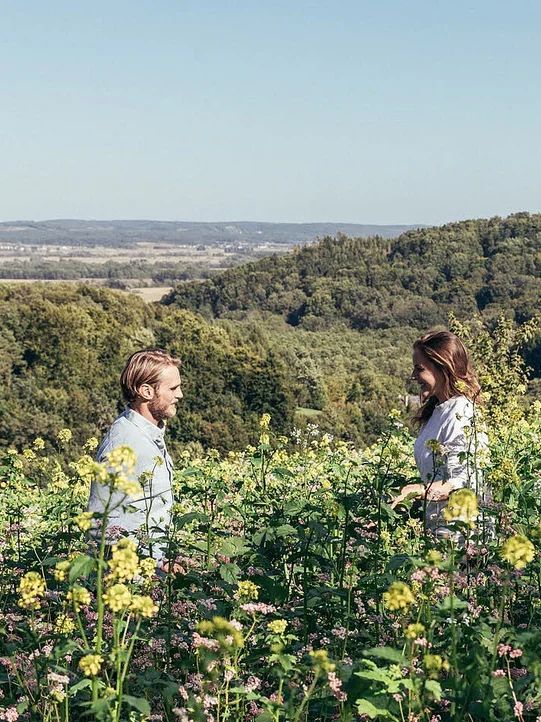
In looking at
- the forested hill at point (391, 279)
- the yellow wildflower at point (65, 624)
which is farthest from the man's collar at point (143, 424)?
the forested hill at point (391, 279)

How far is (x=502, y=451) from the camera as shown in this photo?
16.4ft

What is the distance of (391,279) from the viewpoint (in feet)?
214

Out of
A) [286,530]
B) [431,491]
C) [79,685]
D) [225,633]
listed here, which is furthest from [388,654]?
[431,491]

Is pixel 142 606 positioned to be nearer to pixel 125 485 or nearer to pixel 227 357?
pixel 125 485

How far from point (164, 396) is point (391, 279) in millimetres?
62326

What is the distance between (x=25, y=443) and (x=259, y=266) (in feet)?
160

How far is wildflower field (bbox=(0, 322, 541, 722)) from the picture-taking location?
6.34 feet

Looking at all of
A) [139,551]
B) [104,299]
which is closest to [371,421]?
[104,299]

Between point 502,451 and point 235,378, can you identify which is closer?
point 502,451

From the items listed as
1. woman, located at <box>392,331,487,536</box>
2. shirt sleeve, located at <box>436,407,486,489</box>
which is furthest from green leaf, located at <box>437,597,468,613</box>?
woman, located at <box>392,331,487,536</box>

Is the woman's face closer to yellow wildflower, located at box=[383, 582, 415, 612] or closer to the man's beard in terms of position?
the man's beard

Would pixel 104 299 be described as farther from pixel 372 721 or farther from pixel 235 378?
pixel 372 721

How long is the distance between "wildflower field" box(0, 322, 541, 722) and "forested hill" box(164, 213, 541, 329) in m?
51.0

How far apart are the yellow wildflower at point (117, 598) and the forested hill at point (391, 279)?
172 ft
